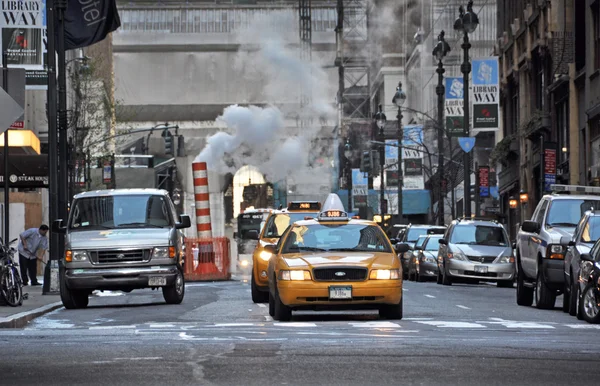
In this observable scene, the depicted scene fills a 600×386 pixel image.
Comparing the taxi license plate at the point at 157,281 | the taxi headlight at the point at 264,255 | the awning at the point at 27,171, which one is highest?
the awning at the point at 27,171

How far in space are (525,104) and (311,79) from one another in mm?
23210

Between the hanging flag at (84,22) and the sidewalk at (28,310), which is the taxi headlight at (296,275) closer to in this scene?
the sidewalk at (28,310)

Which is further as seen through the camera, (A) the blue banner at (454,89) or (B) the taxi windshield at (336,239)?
(A) the blue banner at (454,89)

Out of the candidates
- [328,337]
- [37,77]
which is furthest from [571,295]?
[37,77]

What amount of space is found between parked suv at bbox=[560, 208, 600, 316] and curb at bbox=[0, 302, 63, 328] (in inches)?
327

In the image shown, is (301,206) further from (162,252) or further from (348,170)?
(348,170)

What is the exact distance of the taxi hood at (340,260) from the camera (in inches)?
747

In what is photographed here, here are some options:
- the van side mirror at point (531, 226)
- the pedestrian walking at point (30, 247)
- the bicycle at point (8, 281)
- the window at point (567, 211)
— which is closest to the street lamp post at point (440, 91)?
the pedestrian walking at point (30, 247)

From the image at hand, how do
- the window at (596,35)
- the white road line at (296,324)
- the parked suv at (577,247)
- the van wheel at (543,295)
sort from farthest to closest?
1. the window at (596,35)
2. the van wheel at (543,295)
3. the parked suv at (577,247)
4. the white road line at (296,324)

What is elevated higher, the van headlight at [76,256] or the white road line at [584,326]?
the van headlight at [76,256]

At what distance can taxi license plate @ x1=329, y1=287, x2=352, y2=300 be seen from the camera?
18797mm

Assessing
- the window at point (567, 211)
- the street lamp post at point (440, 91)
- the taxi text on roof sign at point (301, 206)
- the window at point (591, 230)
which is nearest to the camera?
the window at point (591, 230)

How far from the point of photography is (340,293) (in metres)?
18.8

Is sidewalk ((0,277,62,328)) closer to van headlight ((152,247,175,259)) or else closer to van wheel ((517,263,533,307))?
van headlight ((152,247,175,259))
